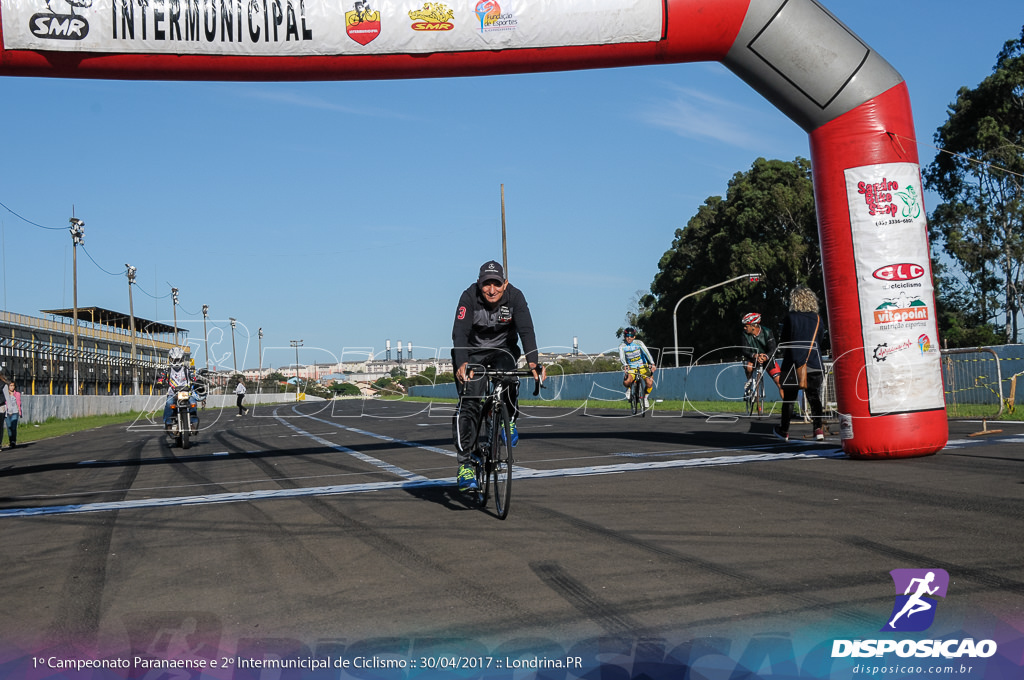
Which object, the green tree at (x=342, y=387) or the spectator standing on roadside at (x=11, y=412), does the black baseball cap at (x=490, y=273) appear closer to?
the spectator standing on roadside at (x=11, y=412)

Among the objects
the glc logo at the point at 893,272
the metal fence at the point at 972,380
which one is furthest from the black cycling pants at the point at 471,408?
the metal fence at the point at 972,380

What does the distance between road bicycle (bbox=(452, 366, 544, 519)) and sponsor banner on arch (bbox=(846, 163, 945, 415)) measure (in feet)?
12.5

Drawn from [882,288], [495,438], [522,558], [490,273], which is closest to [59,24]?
[490,273]

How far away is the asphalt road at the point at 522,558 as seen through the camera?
3604 mm

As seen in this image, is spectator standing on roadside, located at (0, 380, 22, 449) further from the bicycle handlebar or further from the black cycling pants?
the bicycle handlebar

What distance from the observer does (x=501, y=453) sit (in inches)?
261

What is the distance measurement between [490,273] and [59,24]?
18.4 feet

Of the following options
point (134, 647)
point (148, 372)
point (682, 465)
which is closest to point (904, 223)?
point (682, 465)

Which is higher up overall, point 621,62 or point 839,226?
point 621,62

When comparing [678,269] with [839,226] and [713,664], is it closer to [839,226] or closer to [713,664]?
[839,226]

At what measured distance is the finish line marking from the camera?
7852mm

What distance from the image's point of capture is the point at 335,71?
393 inches

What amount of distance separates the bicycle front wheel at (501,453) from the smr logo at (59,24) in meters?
6.28

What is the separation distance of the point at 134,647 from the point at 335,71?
25.1 feet
